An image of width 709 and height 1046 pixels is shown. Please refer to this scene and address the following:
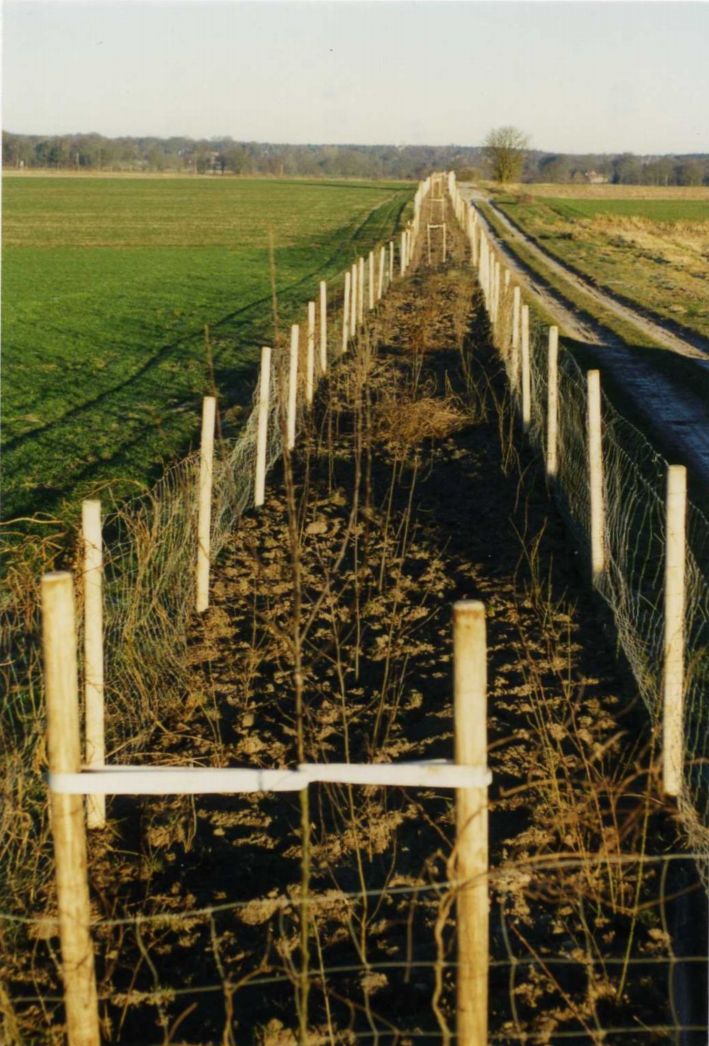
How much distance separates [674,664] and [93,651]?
2432mm

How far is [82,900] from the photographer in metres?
3.43

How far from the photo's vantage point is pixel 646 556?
8.32m

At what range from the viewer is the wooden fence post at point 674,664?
516 centimetres

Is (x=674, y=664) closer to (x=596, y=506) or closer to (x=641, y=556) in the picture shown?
(x=596, y=506)

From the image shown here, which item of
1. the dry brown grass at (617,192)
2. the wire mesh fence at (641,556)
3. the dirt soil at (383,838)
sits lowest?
the dirt soil at (383,838)

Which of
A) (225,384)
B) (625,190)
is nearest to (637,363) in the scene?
(225,384)

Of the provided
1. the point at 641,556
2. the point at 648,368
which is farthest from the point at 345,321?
the point at 641,556

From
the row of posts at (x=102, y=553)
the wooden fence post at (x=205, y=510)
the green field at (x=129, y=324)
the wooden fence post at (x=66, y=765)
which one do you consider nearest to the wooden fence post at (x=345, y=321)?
the green field at (x=129, y=324)

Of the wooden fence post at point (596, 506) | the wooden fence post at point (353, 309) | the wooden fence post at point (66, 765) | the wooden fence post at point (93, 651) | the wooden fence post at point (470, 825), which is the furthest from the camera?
the wooden fence post at point (353, 309)

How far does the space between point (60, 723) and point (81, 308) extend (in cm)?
2444

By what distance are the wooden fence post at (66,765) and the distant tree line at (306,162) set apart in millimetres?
101275

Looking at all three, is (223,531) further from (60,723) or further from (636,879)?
(60,723)

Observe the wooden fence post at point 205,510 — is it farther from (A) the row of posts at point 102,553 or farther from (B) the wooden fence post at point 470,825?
(B) the wooden fence post at point 470,825

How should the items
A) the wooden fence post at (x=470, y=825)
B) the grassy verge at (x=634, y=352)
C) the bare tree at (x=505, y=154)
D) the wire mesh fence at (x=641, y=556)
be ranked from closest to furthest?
the wooden fence post at (x=470, y=825) < the wire mesh fence at (x=641, y=556) < the grassy verge at (x=634, y=352) < the bare tree at (x=505, y=154)
